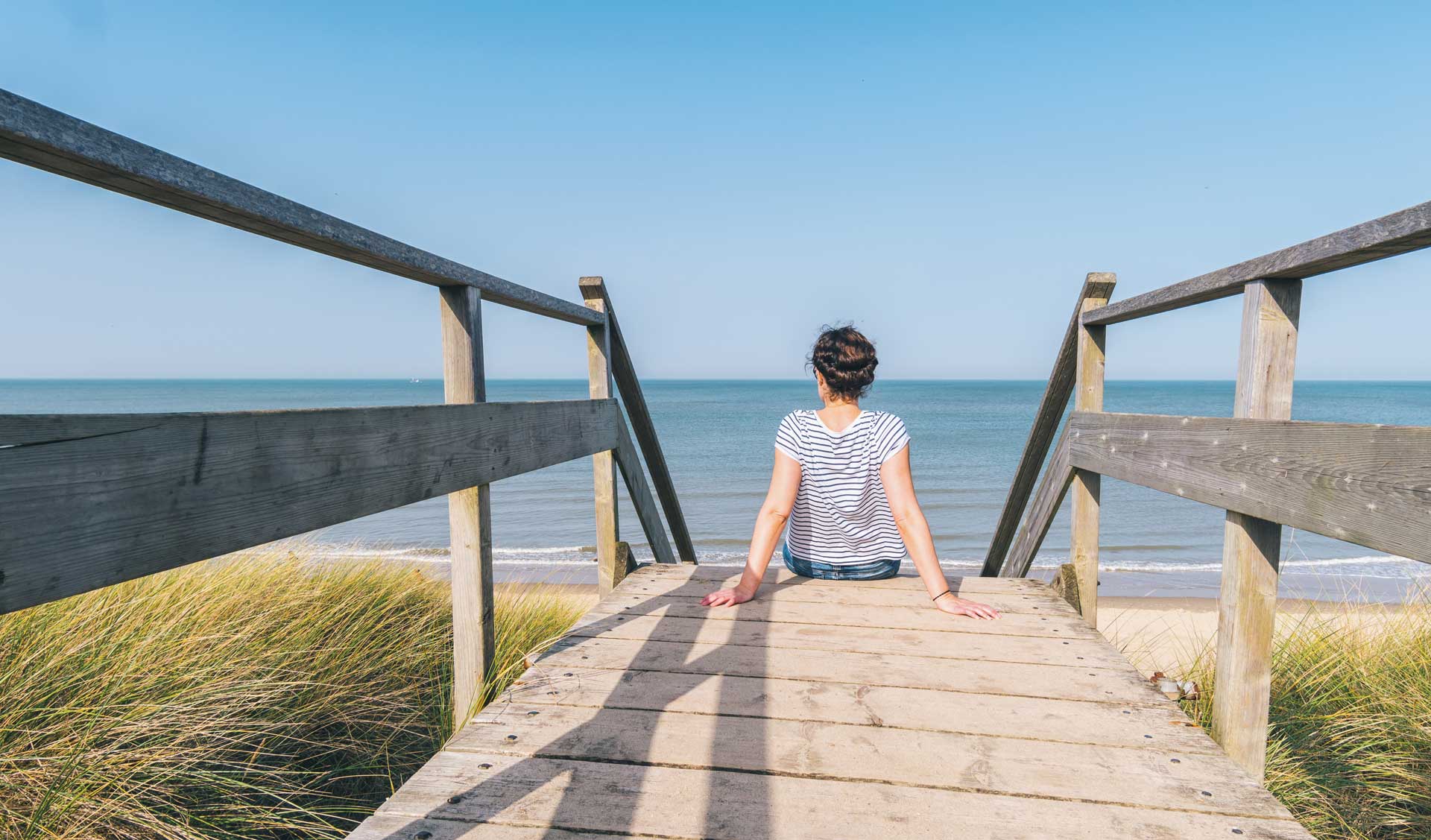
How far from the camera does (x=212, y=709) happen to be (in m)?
2.50

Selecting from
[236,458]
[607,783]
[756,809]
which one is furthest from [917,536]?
[236,458]

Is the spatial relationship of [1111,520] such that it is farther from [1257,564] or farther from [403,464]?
[403,464]

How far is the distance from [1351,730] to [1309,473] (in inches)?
80.9

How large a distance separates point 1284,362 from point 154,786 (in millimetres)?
3365

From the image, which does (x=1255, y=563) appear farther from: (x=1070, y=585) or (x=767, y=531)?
(x=767, y=531)

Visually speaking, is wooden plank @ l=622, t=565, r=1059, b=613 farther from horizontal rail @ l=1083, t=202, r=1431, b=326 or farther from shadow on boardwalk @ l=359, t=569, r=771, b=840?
horizontal rail @ l=1083, t=202, r=1431, b=326

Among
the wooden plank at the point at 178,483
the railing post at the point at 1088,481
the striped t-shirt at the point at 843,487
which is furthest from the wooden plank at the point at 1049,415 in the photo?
the wooden plank at the point at 178,483

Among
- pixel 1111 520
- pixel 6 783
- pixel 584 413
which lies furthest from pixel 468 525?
pixel 1111 520

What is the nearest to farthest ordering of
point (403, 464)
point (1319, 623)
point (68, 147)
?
1. point (68, 147)
2. point (403, 464)
3. point (1319, 623)

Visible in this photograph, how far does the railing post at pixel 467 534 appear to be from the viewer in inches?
96.7

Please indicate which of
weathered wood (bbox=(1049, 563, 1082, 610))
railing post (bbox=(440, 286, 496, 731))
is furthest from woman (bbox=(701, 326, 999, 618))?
railing post (bbox=(440, 286, 496, 731))

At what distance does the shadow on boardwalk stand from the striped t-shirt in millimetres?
1264

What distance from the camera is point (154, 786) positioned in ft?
6.97

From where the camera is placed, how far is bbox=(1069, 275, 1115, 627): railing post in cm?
357
